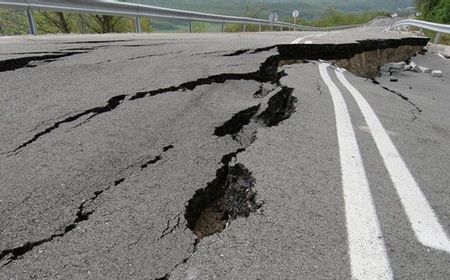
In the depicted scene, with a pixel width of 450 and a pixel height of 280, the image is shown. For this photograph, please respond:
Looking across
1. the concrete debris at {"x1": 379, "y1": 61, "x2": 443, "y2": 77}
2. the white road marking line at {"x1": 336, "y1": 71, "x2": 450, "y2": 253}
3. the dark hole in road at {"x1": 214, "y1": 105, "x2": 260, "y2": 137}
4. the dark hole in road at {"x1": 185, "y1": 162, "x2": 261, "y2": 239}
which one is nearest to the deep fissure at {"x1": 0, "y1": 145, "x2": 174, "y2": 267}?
the dark hole in road at {"x1": 185, "y1": 162, "x2": 261, "y2": 239}

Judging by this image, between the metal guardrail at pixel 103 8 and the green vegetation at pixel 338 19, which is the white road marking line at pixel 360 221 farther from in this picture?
the green vegetation at pixel 338 19

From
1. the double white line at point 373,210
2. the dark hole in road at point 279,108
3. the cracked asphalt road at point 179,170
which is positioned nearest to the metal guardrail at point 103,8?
the cracked asphalt road at point 179,170

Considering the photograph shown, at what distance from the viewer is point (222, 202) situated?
97.7 inches

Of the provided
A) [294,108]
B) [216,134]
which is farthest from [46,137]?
[294,108]

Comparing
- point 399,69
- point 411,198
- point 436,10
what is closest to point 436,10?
point 436,10

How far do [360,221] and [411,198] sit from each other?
53 centimetres

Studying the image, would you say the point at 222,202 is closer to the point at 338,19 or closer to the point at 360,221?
the point at 360,221

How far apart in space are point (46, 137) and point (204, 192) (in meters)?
1.44

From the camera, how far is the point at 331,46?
330 inches

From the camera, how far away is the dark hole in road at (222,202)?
87.9 inches

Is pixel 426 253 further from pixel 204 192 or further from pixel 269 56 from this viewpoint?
pixel 269 56

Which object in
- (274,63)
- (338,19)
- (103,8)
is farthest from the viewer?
(338,19)

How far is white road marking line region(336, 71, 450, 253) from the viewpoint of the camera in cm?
202

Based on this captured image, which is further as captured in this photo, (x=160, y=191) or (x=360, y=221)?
(x=160, y=191)
